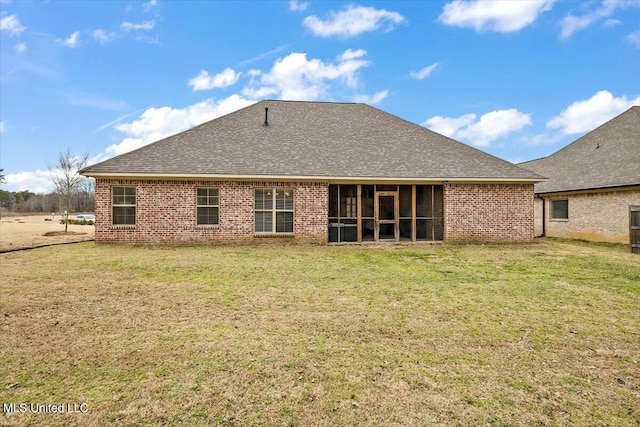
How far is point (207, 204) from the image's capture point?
43.4ft

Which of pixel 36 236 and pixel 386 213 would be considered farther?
pixel 36 236

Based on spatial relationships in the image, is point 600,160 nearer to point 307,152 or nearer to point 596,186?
point 596,186

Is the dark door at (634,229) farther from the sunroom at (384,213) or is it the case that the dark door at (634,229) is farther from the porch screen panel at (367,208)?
the porch screen panel at (367,208)

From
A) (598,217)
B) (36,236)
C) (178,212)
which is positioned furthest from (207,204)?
(598,217)

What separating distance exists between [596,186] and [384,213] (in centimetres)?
944

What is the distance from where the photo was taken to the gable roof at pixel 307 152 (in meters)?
13.1

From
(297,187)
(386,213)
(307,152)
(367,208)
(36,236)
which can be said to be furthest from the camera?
(36,236)

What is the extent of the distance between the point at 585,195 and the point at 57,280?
66.4 feet

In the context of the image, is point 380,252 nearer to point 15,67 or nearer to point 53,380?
point 53,380

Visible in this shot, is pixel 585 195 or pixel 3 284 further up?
pixel 585 195

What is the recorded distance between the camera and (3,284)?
23.1 ft

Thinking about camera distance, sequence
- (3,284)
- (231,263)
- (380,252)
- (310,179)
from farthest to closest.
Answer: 1. (310,179)
2. (380,252)
3. (231,263)
4. (3,284)

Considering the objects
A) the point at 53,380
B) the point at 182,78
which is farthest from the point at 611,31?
the point at 53,380

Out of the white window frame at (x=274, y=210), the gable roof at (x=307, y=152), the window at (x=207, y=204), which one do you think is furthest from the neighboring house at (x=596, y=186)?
the window at (x=207, y=204)
